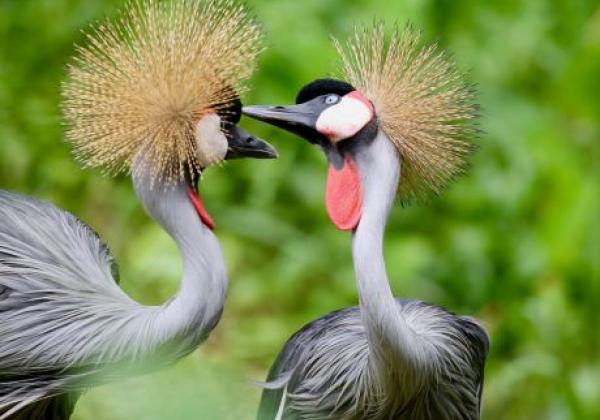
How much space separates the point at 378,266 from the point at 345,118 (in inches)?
11.3

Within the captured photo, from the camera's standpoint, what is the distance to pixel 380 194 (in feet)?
9.04

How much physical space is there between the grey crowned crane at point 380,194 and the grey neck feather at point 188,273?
225 millimetres

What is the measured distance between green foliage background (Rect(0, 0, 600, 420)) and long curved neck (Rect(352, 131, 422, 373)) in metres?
1.14

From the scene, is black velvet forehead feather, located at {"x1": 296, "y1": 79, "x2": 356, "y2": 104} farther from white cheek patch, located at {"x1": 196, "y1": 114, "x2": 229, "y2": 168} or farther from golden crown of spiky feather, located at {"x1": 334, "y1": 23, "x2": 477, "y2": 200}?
white cheek patch, located at {"x1": 196, "y1": 114, "x2": 229, "y2": 168}

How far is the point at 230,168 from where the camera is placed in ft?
15.4

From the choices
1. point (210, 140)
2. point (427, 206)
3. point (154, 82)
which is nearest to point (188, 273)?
point (210, 140)

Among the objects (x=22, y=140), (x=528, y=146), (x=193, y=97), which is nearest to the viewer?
(x=193, y=97)

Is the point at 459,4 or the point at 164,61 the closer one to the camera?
the point at 164,61

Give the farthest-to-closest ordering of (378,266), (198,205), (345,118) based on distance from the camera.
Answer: (198,205)
(345,118)
(378,266)

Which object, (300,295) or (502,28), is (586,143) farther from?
(300,295)

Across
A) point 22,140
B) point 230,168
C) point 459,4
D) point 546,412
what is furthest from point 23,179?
point 546,412

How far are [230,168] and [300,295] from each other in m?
0.44

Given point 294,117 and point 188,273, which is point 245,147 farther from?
point 188,273

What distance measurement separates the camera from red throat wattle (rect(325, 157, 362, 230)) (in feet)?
9.14
